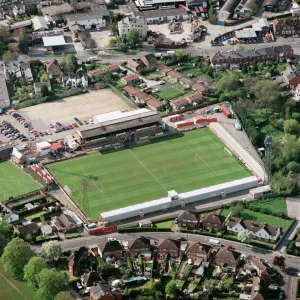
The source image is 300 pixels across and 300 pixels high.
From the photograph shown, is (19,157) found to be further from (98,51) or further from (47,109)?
(98,51)

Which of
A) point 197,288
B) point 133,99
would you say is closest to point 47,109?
point 133,99

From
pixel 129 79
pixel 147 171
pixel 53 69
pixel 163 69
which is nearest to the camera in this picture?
pixel 147 171

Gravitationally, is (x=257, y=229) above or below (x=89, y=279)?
below

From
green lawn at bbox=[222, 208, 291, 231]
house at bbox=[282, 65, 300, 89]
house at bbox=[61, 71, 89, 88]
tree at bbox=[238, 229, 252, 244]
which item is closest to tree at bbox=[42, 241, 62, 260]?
tree at bbox=[238, 229, 252, 244]

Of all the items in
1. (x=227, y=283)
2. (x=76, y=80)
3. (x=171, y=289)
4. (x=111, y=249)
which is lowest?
(x=227, y=283)

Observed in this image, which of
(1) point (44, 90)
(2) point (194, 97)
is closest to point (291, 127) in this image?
(2) point (194, 97)

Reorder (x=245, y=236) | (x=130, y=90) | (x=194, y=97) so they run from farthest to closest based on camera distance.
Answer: (x=130, y=90) → (x=194, y=97) → (x=245, y=236)

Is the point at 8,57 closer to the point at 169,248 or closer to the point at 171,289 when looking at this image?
the point at 169,248
